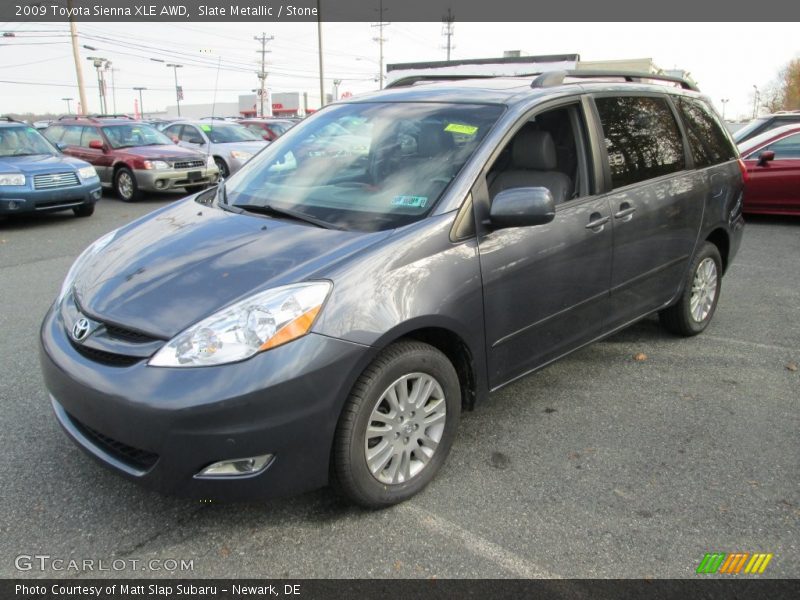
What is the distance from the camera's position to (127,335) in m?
2.51

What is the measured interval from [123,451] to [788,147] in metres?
10.5

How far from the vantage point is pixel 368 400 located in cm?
254

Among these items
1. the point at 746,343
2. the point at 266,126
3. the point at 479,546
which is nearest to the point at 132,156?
the point at 266,126

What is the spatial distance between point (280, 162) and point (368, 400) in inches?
71.2

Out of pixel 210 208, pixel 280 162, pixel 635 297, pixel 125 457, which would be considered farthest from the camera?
pixel 635 297

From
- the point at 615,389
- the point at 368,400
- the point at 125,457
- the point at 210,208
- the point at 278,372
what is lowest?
the point at 615,389

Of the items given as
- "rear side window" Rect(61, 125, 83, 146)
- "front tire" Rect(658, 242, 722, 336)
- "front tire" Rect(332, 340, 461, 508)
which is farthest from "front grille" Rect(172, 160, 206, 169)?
"front tire" Rect(332, 340, 461, 508)

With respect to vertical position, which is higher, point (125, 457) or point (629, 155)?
point (629, 155)

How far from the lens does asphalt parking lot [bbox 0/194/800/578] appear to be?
249 centimetres

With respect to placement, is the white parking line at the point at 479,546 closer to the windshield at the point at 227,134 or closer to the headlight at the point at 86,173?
the headlight at the point at 86,173

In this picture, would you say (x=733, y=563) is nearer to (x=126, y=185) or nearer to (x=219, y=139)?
(x=126, y=185)

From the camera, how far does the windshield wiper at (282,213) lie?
3021 millimetres
